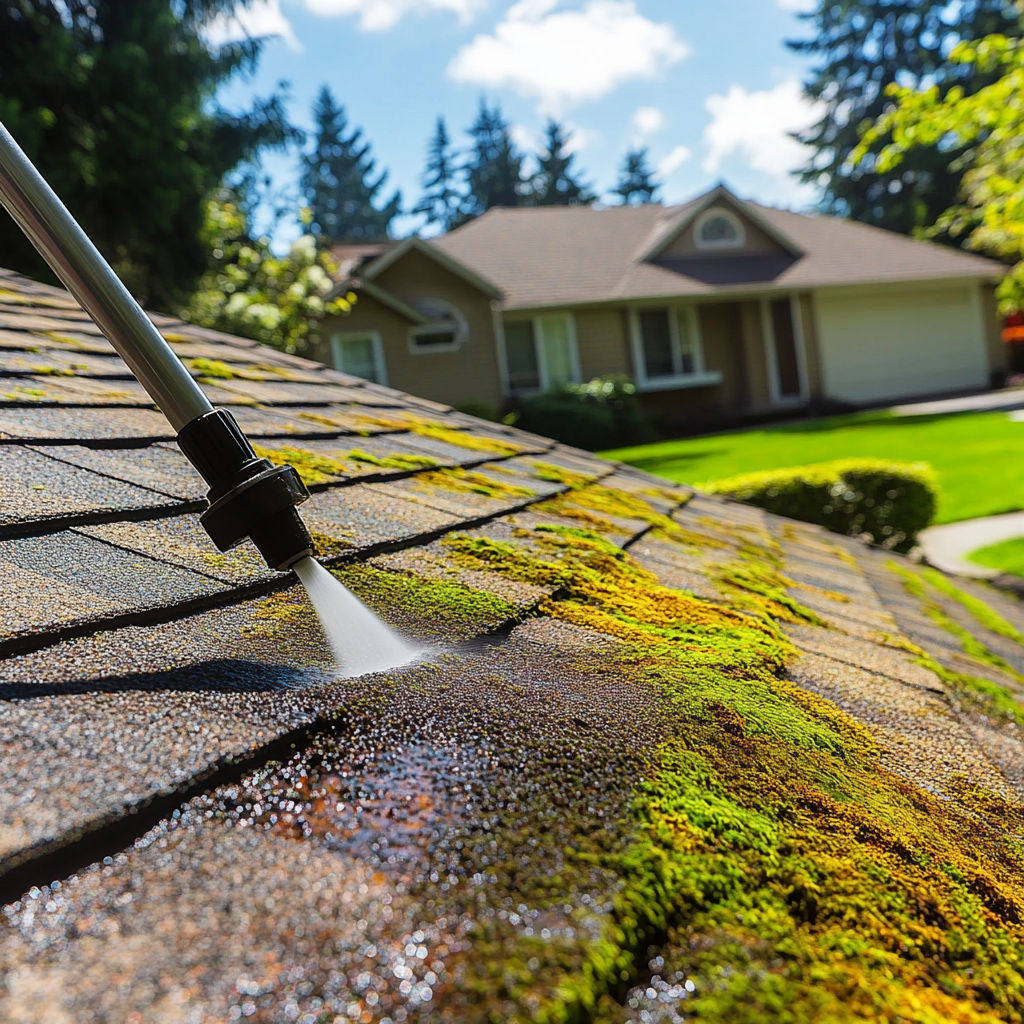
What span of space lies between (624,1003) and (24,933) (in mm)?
463

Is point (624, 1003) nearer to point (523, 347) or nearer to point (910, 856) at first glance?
point (910, 856)

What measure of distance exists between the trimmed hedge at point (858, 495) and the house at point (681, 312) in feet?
47.5

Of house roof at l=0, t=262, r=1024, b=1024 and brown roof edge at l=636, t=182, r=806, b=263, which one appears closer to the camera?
house roof at l=0, t=262, r=1024, b=1024

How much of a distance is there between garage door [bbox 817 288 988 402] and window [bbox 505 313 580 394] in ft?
27.5

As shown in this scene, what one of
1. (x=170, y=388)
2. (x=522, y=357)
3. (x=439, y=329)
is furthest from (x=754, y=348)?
(x=170, y=388)

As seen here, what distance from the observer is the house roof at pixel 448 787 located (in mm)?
683

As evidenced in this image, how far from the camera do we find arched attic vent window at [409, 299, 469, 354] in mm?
23328

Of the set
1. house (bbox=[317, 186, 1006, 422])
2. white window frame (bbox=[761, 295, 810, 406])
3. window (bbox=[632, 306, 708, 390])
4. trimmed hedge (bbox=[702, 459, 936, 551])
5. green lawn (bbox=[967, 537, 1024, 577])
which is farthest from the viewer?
white window frame (bbox=[761, 295, 810, 406])

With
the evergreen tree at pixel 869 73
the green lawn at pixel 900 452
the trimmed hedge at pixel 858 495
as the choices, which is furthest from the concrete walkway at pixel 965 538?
the evergreen tree at pixel 869 73

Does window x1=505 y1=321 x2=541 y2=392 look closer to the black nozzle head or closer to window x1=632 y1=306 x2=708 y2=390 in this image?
window x1=632 y1=306 x2=708 y2=390

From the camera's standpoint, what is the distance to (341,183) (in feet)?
285

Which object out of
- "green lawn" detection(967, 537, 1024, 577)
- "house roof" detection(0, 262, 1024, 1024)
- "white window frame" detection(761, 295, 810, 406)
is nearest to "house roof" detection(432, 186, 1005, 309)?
"white window frame" detection(761, 295, 810, 406)

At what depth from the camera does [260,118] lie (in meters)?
17.4

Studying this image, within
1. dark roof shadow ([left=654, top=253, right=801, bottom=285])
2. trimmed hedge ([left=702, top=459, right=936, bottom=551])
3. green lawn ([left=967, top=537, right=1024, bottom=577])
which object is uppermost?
dark roof shadow ([left=654, top=253, right=801, bottom=285])
